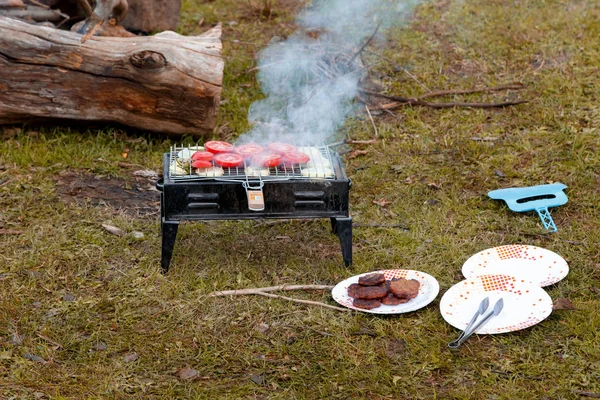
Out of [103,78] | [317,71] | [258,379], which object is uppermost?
[317,71]

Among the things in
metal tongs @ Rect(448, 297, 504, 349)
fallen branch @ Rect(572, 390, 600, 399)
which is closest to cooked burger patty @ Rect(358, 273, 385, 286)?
metal tongs @ Rect(448, 297, 504, 349)

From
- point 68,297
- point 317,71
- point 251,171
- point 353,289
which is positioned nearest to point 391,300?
point 353,289

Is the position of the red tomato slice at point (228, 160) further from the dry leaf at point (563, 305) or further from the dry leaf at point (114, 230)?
the dry leaf at point (563, 305)

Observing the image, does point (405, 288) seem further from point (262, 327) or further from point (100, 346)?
point (100, 346)

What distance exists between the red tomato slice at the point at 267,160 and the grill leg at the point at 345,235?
22.1 inches

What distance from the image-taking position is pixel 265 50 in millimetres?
8578

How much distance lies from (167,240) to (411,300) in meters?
1.65

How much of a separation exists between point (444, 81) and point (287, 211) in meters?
3.81

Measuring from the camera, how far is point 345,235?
5.09 meters

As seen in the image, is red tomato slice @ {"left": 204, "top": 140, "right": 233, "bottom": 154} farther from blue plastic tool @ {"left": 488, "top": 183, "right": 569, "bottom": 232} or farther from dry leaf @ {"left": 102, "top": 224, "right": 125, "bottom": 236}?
blue plastic tool @ {"left": 488, "top": 183, "right": 569, "bottom": 232}

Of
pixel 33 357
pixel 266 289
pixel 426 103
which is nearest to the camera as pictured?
pixel 33 357

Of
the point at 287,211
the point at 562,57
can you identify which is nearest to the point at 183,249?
the point at 287,211

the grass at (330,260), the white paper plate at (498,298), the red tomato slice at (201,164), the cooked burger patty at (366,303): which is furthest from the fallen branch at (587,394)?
the red tomato slice at (201,164)

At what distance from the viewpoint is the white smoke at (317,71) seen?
24.1ft
